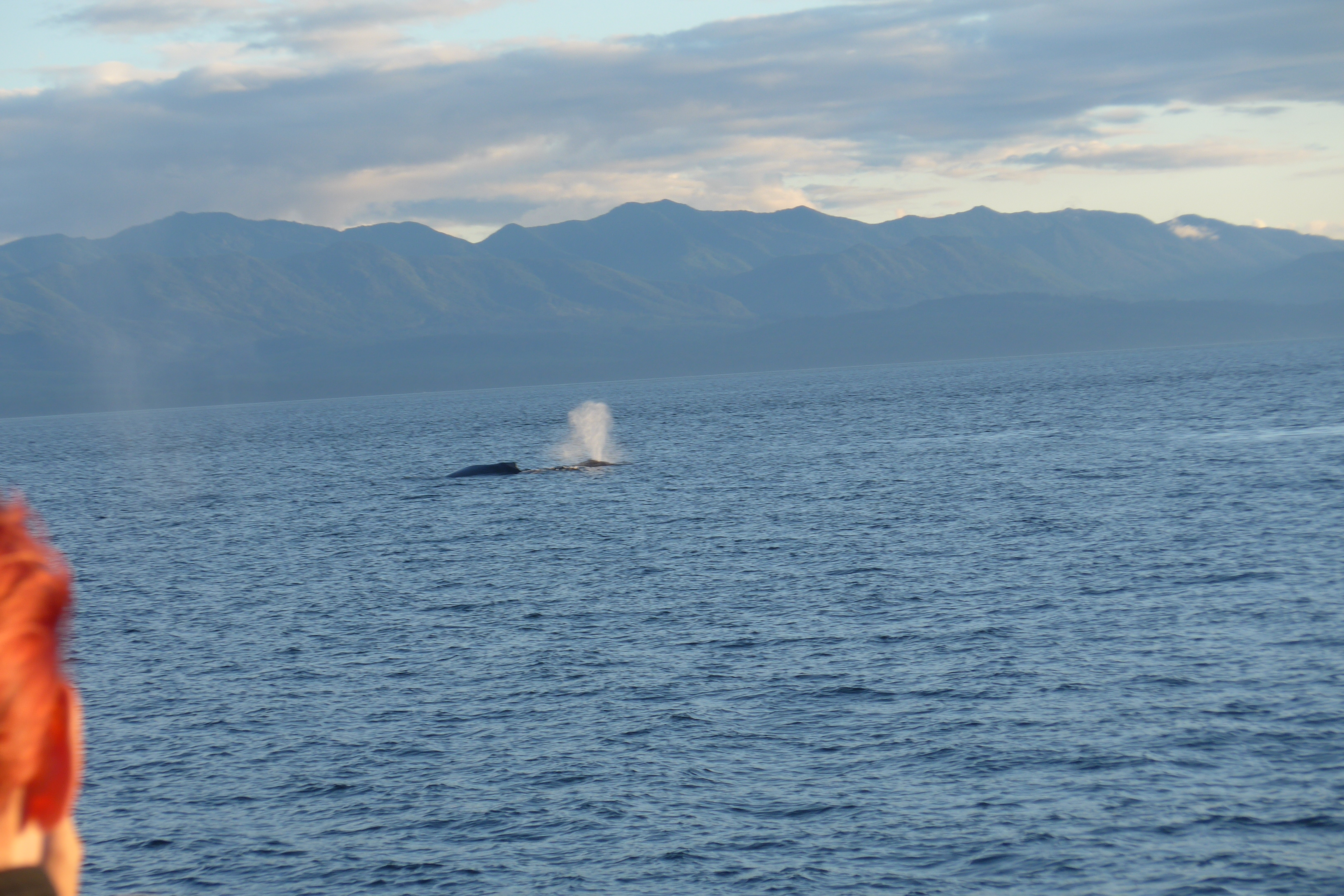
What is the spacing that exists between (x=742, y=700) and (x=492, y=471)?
258 ft

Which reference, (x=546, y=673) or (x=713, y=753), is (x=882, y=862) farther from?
(x=546, y=673)

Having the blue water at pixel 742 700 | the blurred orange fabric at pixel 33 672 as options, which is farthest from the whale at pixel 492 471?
the blurred orange fabric at pixel 33 672

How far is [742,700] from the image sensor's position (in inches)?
1286

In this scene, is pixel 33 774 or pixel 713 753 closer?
pixel 33 774

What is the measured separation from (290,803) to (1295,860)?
19.5 meters

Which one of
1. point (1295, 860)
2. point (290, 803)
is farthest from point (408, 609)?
point (1295, 860)

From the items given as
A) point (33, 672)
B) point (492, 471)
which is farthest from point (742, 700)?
point (492, 471)

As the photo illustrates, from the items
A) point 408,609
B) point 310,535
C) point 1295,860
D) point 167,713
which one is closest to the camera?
point 1295,860

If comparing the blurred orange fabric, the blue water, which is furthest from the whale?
the blurred orange fabric

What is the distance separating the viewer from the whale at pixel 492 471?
356 ft

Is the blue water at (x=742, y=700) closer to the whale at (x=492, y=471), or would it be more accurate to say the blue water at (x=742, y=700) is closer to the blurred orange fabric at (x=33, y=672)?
the blurred orange fabric at (x=33, y=672)

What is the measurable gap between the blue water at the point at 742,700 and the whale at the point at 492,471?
31.3m

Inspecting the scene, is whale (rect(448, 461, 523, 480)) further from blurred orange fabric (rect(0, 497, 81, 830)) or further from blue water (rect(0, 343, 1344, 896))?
blurred orange fabric (rect(0, 497, 81, 830))

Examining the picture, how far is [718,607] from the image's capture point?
46.1 m
